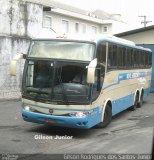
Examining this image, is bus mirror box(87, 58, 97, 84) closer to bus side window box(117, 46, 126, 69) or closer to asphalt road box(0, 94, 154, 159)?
asphalt road box(0, 94, 154, 159)

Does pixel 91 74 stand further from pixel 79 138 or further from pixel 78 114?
pixel 79 138

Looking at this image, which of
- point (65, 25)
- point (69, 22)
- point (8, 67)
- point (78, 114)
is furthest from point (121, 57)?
point (69, 22)

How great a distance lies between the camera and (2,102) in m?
19.3

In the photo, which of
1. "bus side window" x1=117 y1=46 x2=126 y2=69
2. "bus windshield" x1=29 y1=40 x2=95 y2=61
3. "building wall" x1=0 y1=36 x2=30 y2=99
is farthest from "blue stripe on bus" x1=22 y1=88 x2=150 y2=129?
"building wall" x1=0 y1=36 x2=30 y2=99

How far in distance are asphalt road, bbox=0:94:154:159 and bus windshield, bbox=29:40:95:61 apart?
7.85 feet

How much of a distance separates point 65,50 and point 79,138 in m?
2.64

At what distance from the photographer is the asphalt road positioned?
9656 millimetres

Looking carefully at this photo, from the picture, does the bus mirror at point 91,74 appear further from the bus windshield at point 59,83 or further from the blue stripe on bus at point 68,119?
the blue stripe on bus at point 68,119

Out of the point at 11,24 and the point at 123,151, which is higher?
the point at 11,24

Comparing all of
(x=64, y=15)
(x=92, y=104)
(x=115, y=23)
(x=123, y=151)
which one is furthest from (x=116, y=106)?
(x=115, y=23)

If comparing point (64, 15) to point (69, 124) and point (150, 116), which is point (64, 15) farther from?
point (69, 124)

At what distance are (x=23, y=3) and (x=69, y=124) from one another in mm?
11921

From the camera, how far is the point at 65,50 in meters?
11.3

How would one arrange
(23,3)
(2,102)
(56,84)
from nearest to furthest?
(56,84) < (2,102) < (23,3)
